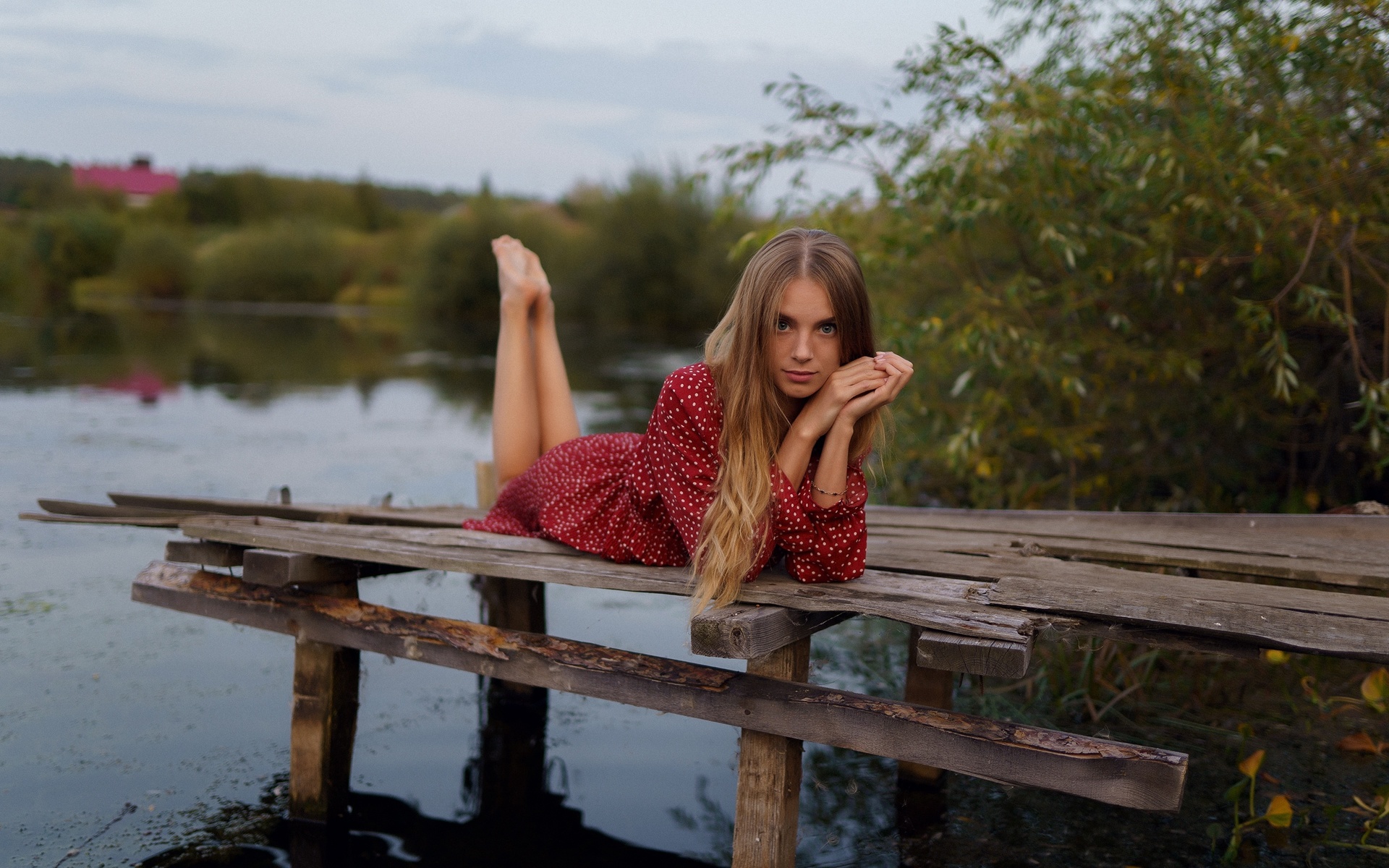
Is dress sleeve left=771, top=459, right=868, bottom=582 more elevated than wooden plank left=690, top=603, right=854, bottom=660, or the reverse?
dress sleeve left=771, top=459, right=868, bottom=582

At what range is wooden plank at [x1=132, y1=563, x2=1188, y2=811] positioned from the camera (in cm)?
222

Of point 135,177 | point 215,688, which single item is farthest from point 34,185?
point 215,688

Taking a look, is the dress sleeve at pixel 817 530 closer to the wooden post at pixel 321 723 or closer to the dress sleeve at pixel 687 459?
the dress sleeve at pixel 687 459

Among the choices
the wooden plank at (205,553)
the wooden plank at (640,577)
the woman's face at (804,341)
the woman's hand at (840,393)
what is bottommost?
the wooden plank at (205,553)

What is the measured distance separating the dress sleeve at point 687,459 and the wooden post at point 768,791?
1.21 ft

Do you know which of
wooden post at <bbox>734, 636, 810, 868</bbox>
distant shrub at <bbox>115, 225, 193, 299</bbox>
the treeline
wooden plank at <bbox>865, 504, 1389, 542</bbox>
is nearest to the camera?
wooden post at <bbox>734, 636, 810, 868</bbox>

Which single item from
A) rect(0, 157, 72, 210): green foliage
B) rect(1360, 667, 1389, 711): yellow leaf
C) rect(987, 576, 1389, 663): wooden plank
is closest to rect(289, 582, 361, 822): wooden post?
rect(987, 576, 1389, 663): wooden plank

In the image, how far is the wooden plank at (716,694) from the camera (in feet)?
7.30

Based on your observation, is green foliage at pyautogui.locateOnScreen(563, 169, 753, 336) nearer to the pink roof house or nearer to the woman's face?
the woman's face

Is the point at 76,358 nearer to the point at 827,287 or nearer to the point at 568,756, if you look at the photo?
the point at 568,756

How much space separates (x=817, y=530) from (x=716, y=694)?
0.48 metres

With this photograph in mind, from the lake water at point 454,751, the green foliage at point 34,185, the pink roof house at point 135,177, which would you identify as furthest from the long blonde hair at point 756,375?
the pink roof house at point 135,177

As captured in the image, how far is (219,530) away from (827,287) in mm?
2088

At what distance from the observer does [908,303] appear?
6.24 metres
